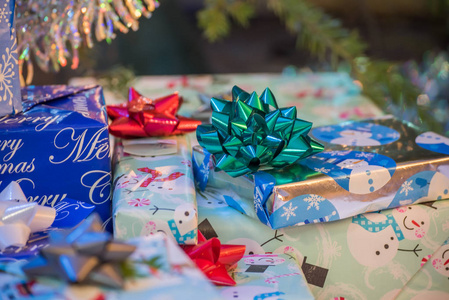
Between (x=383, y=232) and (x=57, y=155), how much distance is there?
1.58 ft

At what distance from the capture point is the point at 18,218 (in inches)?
25.9

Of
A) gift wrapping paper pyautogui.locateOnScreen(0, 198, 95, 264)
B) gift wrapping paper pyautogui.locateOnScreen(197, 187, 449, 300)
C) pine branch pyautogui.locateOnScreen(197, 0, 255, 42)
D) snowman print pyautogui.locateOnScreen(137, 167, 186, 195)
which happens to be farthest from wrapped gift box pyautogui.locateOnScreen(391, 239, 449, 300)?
pine branch pyautogui.locateOnScreen(197, 0, 255, 42)

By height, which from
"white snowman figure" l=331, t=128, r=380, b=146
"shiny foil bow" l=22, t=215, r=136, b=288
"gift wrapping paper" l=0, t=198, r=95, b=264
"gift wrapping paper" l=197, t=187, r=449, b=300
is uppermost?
"shiny foil bow" l=22, t=215, r=136, b=288

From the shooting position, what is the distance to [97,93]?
36.0 inches

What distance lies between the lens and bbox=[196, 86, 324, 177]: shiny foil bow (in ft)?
2.52

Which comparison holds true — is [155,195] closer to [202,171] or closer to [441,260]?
[202,171]

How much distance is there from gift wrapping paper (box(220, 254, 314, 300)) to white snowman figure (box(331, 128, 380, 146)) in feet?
0.75

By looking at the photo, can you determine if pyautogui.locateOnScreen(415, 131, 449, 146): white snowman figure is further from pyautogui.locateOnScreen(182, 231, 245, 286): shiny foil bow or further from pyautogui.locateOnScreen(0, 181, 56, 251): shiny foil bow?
pyautogui.locateOnScreen(0, 181, 56, 251): shiny foil bow

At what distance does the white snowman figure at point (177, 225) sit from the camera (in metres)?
0.73

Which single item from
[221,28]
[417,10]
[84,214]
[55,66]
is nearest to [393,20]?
[417,10]

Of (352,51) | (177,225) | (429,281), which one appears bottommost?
(429,281)

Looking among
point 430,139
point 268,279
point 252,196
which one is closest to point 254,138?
point 252,196

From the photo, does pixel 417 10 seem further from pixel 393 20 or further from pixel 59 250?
pixel 59 250

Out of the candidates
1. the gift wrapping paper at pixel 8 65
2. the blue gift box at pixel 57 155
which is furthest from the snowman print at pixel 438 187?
the gift wrapping paper at pixel 8 65
